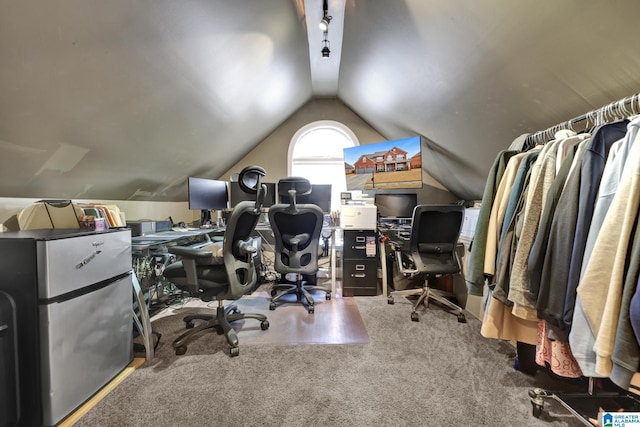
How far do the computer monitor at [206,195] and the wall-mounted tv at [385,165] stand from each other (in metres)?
1.69

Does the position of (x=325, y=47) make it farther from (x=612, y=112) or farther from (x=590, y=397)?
(x=590, y=397)

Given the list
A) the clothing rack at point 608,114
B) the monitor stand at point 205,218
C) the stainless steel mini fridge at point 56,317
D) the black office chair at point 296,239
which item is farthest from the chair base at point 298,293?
the clothing rack at point 608,114

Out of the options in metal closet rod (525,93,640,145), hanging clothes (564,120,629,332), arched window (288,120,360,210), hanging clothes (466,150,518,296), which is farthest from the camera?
arched window (288,120,360,210)

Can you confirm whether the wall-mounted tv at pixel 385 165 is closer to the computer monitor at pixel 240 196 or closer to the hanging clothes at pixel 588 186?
the computer monitor at pixel 240 196

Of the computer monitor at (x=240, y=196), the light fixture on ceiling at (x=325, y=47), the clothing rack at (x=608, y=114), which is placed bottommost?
the computer monitor at (x=240, y=196)

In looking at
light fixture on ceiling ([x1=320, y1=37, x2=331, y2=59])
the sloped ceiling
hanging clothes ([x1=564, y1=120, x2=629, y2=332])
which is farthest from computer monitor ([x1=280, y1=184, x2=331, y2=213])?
hanging clothes ([x1=564, y1=120, x2=629, y2=332])

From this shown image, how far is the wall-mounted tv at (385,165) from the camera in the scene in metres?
3.01

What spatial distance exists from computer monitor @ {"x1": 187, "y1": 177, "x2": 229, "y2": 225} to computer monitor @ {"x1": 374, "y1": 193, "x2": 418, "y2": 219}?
205cm

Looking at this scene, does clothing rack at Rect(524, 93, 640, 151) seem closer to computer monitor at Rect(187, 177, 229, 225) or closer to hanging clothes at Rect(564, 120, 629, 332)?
hanging clothes at Rect(564, 120, 629, 332)

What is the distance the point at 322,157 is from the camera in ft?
13.3

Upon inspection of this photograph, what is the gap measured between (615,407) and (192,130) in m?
3.41

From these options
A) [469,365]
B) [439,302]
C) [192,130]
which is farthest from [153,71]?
[439,302]

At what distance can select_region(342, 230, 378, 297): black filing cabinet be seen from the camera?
9.45ft

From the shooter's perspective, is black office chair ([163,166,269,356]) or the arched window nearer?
black office chair ([163,166,269,356])
